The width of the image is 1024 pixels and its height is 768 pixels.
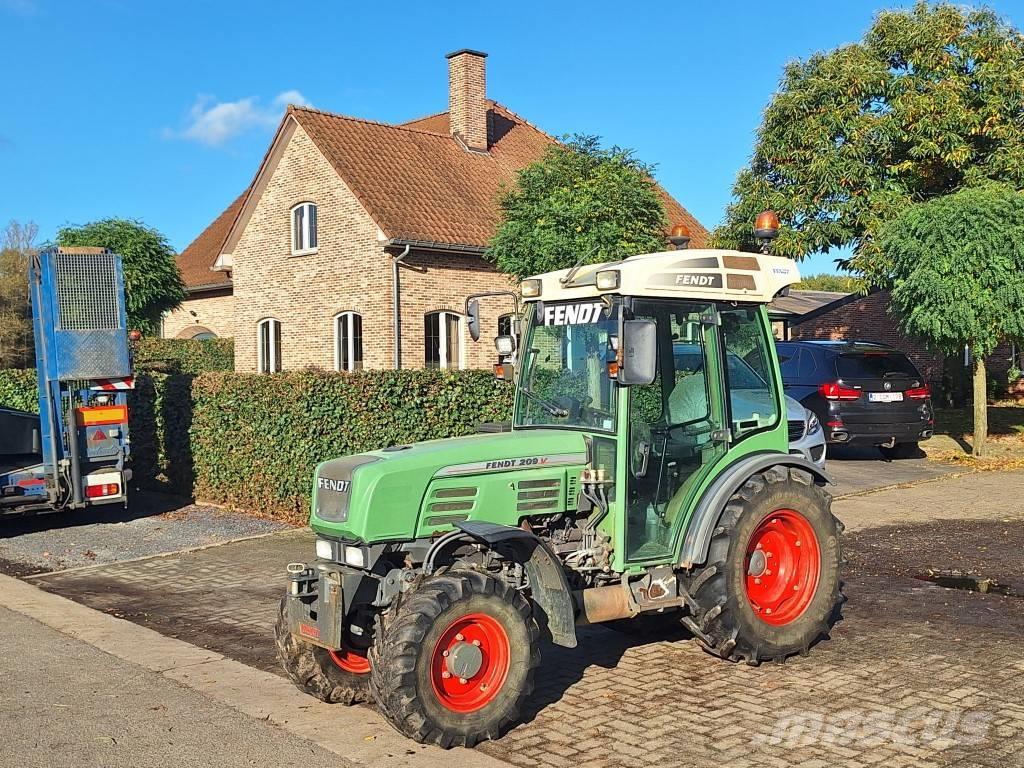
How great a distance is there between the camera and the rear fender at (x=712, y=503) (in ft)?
19.1

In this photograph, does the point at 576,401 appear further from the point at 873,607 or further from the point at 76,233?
the point at 76,233

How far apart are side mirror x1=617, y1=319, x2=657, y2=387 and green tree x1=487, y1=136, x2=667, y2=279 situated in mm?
9898

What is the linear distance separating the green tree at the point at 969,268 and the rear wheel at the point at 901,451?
1924mm

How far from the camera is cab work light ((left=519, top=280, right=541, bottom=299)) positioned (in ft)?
20.5

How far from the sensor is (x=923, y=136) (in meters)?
18.4

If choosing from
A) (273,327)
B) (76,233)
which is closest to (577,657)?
(273,327)

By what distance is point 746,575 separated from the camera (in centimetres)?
616

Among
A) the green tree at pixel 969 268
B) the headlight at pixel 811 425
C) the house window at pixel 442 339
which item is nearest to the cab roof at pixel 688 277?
the headlight at pixel 811 425

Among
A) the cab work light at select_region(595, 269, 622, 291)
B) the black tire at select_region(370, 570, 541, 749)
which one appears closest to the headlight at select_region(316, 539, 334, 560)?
the black tire at select_region(370, 570, 541, 749)

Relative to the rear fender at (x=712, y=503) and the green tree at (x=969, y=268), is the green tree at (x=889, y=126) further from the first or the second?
the rear fender at (x=712, y=503)

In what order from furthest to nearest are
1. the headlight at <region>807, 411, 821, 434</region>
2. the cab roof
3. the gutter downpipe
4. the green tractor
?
the gutter downpipe
the headlight at <region>807, 411, 821, 434</region>
the cab roof
the green tractor

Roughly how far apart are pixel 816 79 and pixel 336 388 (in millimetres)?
12384

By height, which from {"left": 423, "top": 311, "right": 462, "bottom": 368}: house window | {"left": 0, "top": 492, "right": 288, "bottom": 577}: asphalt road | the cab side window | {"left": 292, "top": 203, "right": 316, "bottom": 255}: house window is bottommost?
{"left": 0, "top": 492, "right": 288, "bottom": 577}: asphalt road

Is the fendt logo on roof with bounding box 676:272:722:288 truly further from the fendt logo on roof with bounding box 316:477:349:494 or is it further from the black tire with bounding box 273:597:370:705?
the black tire with bounding box 273:597:370:705
